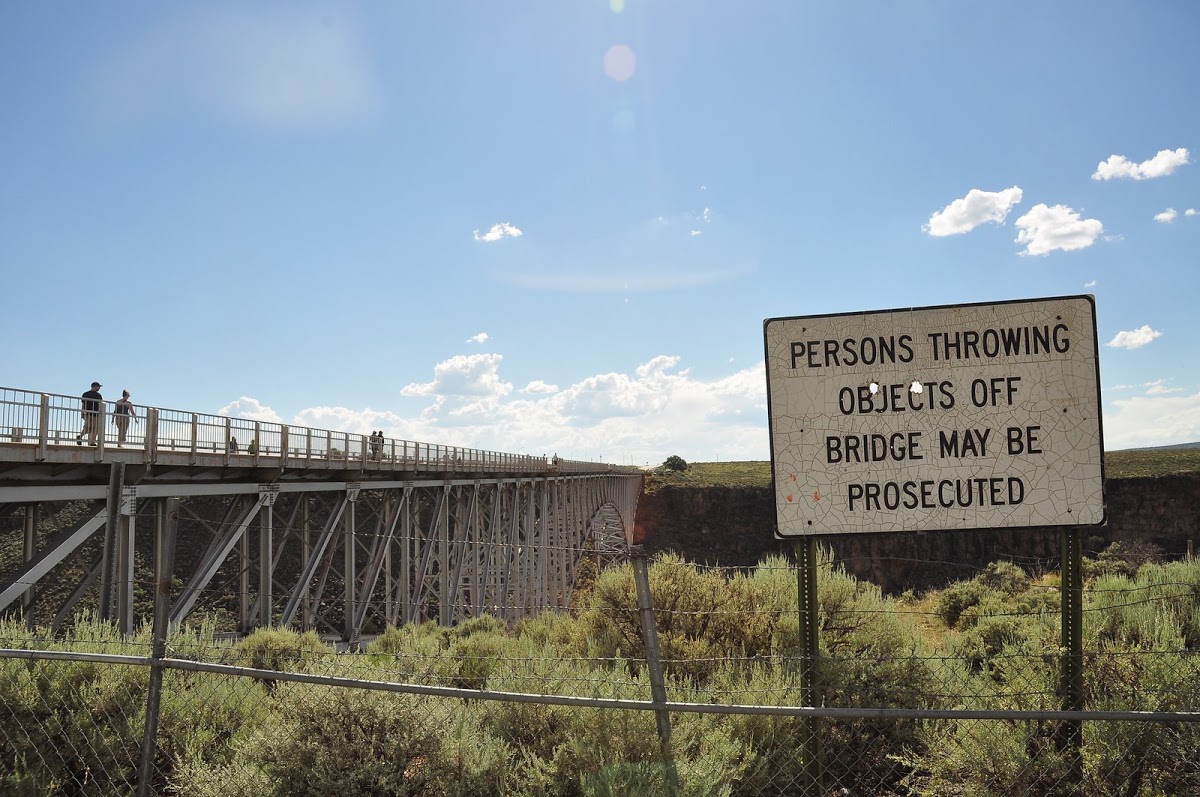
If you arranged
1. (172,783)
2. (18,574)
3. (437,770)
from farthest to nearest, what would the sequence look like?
1. (18,574)
2. (172,783)
3. (437,770)

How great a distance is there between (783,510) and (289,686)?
3.23 metres

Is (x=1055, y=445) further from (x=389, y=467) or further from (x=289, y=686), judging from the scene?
(x=389, y=467)

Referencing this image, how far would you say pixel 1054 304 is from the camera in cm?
400

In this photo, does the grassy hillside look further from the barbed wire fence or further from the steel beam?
the barbed wire fence

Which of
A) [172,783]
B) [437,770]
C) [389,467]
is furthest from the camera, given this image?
[389,467]

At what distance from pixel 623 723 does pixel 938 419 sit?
7.93 feet

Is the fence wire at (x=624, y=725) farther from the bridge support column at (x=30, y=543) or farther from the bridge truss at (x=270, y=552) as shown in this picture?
the bridge support column at (x=30, y=543)

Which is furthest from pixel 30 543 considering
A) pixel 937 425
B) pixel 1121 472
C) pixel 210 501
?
pixel 1121 472

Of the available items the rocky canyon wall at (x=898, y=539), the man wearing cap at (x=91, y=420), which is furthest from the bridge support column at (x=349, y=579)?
the rocky canyon wall at (x=898, y=539)

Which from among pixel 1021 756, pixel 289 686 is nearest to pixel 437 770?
pixel 289 686

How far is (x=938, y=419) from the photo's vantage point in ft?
13.2

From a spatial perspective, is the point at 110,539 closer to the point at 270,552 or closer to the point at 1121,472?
the point at 270,552

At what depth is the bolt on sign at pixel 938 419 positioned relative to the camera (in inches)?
154

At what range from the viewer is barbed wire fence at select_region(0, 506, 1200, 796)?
378 centimetres
